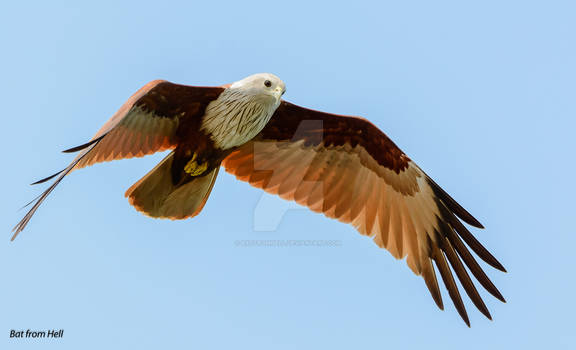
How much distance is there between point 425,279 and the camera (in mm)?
7891

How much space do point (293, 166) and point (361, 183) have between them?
2.71 ft

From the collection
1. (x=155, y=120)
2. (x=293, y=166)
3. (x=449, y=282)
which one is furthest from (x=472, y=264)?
(x=155, y=120)

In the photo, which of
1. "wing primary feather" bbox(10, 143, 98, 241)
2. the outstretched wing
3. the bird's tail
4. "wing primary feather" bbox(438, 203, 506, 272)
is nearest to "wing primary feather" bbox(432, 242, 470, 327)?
"wing primary feather" bbox(438, 203, 506, 272)

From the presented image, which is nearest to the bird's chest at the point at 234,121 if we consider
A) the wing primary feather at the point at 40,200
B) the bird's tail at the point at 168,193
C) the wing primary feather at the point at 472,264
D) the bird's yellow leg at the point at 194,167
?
the bird's yellow leg at the point at 194,167

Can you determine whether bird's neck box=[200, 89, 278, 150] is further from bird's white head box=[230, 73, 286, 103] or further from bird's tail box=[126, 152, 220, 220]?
bird's tail box=[126, 152, 220, 220]

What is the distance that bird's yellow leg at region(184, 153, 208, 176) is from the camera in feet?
24.5

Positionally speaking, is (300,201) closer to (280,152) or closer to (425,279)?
(280,152)

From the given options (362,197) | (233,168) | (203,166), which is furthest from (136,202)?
(362,197)

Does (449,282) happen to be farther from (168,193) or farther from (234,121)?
(168,193)

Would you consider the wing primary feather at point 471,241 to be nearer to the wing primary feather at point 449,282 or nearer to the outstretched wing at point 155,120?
the wing primary feather at point 449,282

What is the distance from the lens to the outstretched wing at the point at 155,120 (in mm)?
7000

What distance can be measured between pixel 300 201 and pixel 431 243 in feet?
5.12

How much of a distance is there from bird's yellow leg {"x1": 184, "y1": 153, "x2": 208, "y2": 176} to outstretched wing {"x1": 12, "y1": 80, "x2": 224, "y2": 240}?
10.2 inches

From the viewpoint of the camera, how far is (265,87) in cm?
718
